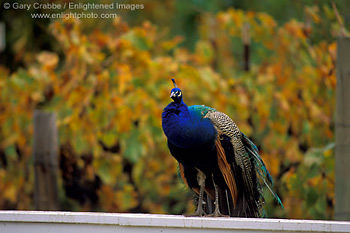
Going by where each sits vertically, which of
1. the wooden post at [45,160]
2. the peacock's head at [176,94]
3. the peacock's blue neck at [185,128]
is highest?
the peacock's head at [176,94]

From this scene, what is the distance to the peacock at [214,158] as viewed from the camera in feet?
9.56

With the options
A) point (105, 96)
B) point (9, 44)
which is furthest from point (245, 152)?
point (9, 44)

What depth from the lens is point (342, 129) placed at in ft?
11.4

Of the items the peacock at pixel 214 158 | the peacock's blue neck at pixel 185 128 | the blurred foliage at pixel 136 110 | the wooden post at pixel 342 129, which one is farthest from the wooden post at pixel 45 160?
the wooden post at pixel 342 129

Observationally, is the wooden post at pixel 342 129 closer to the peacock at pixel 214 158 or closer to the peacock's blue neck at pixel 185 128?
the peacock at pixel 214 158

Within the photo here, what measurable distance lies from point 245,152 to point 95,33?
8.15ft

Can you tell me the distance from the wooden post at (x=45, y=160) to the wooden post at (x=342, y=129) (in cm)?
Answer: 196

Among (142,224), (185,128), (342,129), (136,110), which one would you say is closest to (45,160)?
(136,110)

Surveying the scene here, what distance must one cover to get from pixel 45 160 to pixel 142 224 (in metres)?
1.87

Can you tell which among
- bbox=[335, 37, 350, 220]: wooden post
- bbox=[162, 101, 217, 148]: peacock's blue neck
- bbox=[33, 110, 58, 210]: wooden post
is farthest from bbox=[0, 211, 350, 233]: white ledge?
bbox=[33, 110, 58, 210]: wooden post

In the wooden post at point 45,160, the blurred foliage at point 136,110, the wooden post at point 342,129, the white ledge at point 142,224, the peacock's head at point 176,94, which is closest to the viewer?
the white ledge at point 142,224

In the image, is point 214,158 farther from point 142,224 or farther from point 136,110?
point 136,110

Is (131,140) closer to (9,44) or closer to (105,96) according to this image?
(105,96)

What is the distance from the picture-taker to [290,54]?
18.7 ft
